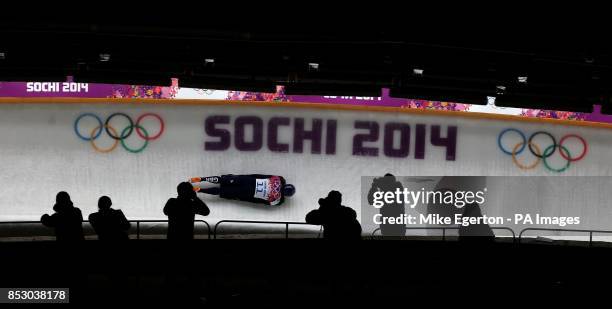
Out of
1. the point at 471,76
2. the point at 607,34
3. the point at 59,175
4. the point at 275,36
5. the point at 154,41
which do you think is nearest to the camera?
the point at 607,34

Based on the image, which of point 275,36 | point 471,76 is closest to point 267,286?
point 275,36

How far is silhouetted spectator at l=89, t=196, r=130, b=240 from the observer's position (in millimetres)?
5969

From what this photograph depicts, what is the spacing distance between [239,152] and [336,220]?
5.13 meters

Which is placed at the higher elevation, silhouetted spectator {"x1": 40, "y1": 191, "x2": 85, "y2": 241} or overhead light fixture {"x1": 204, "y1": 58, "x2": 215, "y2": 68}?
overhead light fixture {"x1": 204, "y1": 58, "x2": 215, "y2": 68}

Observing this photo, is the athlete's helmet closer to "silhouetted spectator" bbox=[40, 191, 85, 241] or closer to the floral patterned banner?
the floral patterned banner

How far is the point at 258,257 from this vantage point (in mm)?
7699

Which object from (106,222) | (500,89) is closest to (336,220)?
(106,222)

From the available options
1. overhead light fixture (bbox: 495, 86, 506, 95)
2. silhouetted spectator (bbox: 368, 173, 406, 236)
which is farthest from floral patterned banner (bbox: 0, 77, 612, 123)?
overhead light fixture (bbox: 495, 86, 506, 95)

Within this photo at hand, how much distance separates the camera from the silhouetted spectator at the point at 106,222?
19.6ft

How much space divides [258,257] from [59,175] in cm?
451

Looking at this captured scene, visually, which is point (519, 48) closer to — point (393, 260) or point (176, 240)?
point (393, 260)

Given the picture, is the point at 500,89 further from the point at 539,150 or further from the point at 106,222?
the point at 106,222

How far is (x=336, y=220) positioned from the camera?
5.97 m

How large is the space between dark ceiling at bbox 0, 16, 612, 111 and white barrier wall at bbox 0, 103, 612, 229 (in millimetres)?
3072
